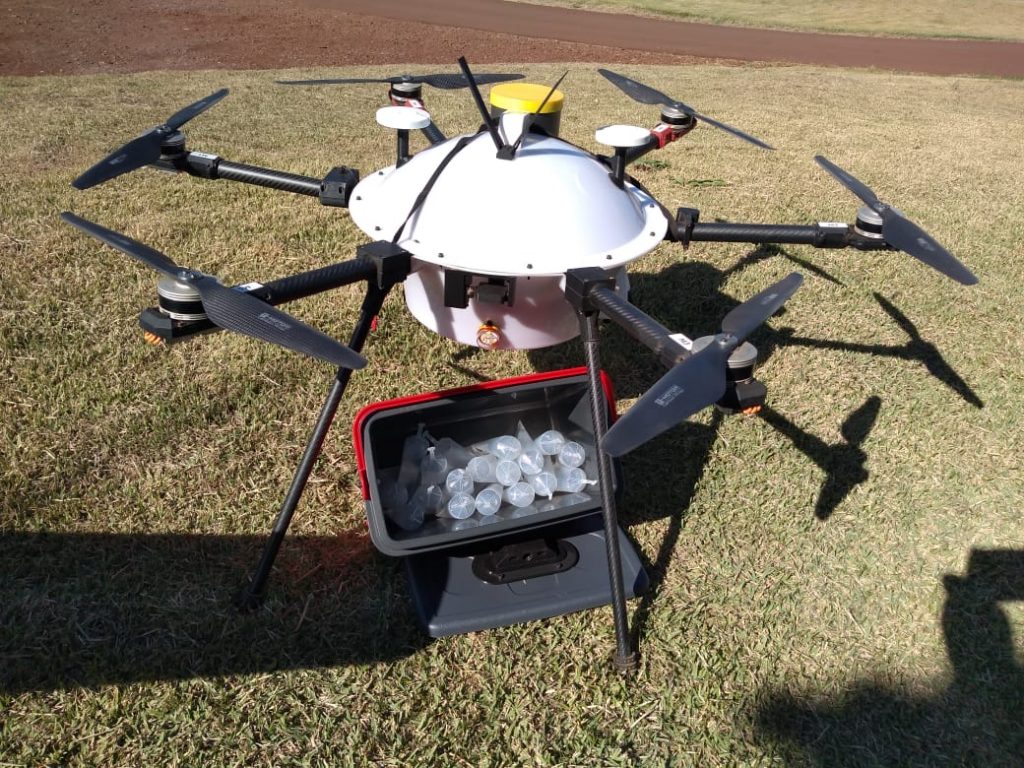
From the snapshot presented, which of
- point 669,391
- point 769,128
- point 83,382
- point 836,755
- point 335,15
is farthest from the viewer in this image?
point 335,15

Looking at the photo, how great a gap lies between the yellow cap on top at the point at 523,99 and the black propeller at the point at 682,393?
1.09 meters

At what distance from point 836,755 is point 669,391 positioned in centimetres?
127

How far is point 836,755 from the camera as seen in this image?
2.08 m

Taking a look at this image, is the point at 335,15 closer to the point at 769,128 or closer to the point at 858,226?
the point at 769,128

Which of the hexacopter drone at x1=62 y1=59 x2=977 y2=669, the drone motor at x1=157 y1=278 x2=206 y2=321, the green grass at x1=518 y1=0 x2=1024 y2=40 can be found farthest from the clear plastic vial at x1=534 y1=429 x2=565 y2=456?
the green grass at x1=518 y1=0 x2=1024 y2=40

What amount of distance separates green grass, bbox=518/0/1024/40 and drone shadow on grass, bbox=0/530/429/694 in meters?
20.7

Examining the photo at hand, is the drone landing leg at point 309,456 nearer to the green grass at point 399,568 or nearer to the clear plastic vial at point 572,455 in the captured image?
the green grass at point 399,568

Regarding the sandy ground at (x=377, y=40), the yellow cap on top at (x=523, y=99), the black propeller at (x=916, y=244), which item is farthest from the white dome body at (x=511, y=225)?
the sandy ground at (x=377, y=40)

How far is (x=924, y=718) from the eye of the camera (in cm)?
221

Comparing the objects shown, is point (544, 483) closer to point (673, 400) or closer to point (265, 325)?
point (673, 400)

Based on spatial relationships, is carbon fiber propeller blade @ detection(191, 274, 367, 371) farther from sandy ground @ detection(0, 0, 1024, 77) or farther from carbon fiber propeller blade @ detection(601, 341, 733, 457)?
sandy ground @ detection(0, 0, 1024, 77)

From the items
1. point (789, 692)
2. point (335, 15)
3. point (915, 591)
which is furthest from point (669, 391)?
point (335, 15)

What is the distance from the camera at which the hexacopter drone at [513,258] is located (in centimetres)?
171

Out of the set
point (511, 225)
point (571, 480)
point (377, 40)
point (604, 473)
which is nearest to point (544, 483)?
point (571, 480)
